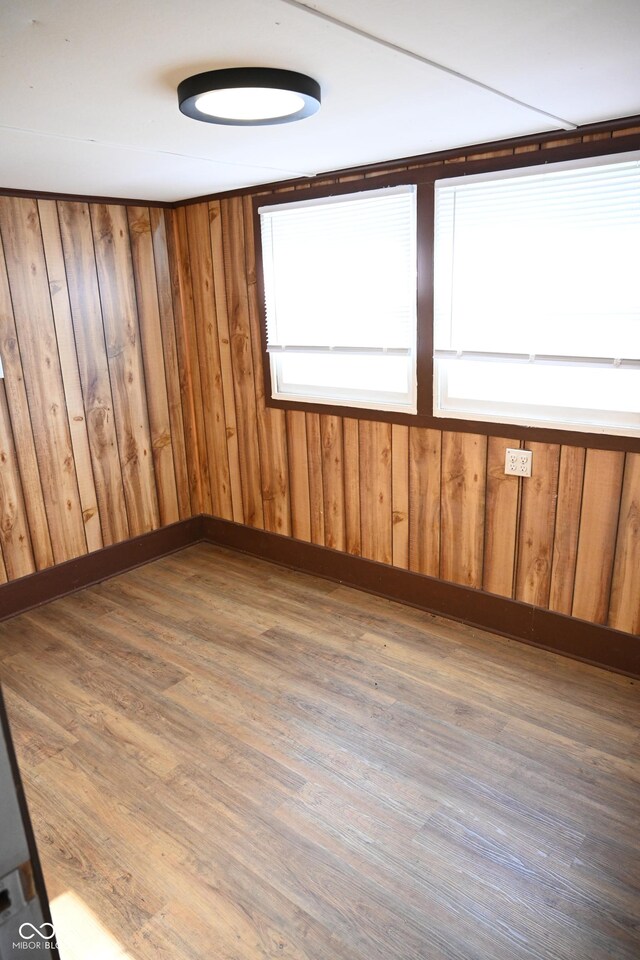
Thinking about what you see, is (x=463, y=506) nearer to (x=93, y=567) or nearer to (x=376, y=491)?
(x=376, y=491)

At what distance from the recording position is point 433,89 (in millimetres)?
1891

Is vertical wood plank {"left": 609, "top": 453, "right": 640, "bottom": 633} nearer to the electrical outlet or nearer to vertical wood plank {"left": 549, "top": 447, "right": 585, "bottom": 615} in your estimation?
vertical wood plank {"left": 549, "top": 447, "right": 585, "bottom": 615}

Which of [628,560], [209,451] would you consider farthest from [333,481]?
[628,560]

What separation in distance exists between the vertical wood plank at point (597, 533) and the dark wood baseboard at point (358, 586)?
4.3 inches

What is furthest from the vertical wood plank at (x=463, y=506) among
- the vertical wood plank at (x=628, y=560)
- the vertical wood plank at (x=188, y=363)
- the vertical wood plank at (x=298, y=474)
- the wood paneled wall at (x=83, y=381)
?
the wood paneled wall at (x=83, y=381)

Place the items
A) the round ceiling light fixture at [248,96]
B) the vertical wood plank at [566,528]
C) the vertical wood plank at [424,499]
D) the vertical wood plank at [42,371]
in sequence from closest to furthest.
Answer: the round ceiling light fixture at [248,96] → the vertical wood plank at [566,528] → the vertical wood plank at [424,499] → the vertical wood plank at [42,371]

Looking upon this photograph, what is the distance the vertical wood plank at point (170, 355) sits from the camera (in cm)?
404

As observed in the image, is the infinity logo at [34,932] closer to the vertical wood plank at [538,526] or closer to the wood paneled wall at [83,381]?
the vertical wood plank at [538,526]

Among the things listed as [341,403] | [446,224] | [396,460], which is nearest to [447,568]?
[396,460]

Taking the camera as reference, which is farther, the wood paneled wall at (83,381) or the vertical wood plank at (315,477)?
the vertical wood plank at (315,477)

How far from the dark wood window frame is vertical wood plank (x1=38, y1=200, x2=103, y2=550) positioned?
1106mm

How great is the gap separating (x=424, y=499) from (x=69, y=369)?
2.12m

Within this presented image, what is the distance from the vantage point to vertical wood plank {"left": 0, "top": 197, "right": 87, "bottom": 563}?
133 inches

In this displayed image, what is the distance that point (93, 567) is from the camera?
3.96 meters
